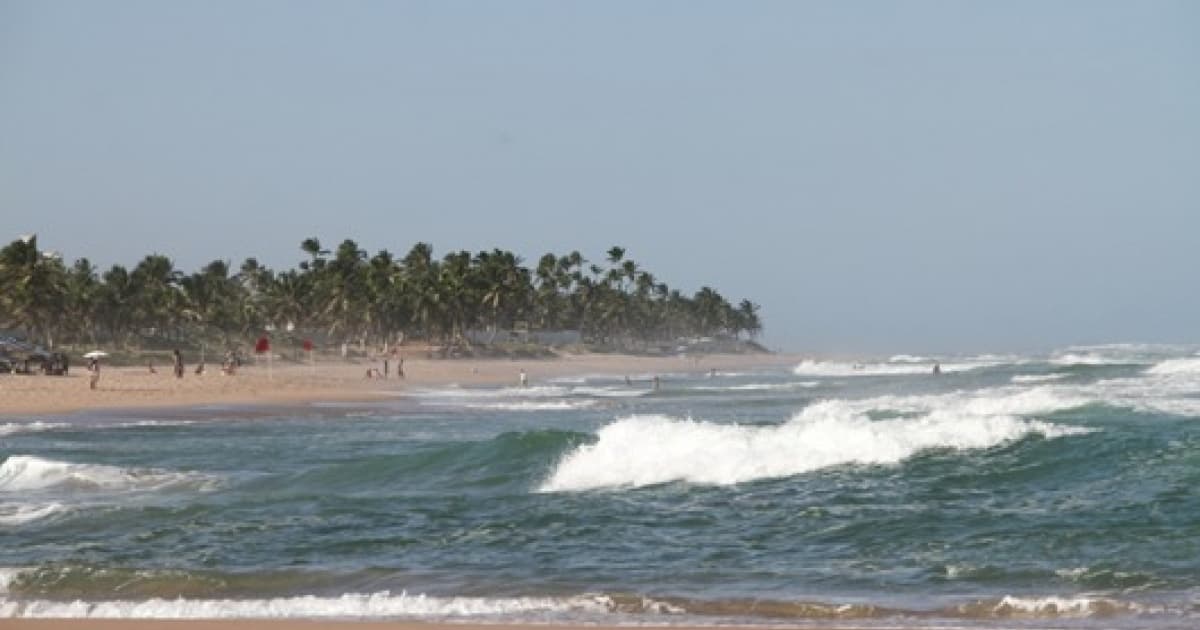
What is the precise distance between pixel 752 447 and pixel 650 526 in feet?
19.3

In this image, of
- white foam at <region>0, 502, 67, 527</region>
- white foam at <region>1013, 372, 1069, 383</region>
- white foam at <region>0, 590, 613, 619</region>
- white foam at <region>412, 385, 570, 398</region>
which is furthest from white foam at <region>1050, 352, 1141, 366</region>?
white foam at <region>0, 590, 613, 619</region>

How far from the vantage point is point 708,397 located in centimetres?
5475

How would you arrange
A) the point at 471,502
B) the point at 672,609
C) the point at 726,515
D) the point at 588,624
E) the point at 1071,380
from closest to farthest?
the point at 588,624, the point at 672,609, the point at 726,515, the point at 471,502, the point at 1071,380

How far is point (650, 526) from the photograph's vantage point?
15.5 meters

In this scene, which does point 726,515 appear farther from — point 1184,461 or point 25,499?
point 25,499

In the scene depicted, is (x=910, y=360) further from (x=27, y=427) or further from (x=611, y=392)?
(x=27, y=427)

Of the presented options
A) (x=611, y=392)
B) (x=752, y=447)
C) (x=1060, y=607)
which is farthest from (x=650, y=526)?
(x=611, y=392)

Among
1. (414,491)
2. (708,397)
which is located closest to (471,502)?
(414,491)

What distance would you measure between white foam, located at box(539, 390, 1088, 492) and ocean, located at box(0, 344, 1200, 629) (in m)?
0.06

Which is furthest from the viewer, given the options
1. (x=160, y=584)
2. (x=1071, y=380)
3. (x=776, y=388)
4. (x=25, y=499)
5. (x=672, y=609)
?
(x=776, y=388)

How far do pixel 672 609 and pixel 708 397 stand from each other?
44.1m

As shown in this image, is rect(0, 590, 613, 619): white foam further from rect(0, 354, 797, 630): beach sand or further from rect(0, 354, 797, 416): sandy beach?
rect(0, 354, 797, 416): sandy beach

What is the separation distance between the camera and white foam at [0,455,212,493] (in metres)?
21.0

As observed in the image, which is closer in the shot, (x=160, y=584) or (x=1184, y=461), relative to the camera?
(x=160, y=584)
